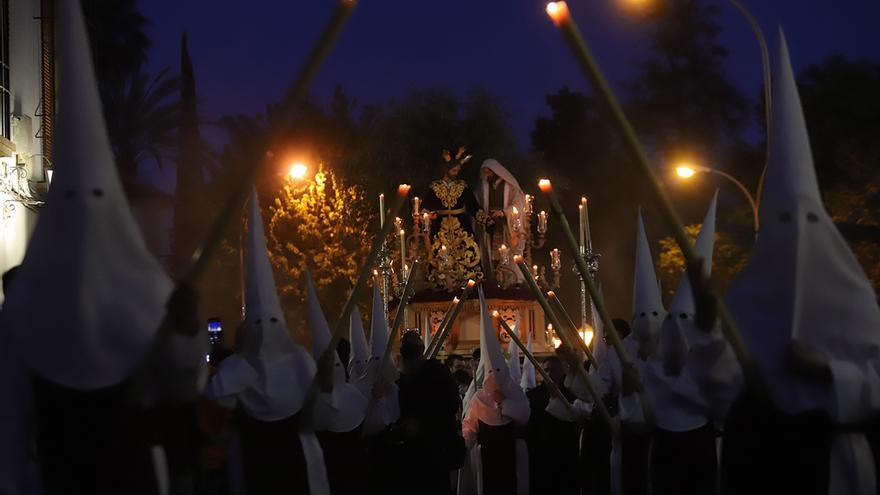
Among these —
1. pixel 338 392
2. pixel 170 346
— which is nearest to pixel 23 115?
pixel 338 392

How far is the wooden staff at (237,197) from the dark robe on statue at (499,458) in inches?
290

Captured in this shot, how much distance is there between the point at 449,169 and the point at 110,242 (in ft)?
69.8

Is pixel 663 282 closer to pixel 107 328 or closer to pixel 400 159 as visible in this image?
pixel 400 159

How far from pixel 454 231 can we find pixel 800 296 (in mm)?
19969

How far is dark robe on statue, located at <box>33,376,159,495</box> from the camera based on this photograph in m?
4.86

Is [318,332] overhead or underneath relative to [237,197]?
underneath

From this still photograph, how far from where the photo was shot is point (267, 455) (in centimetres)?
735

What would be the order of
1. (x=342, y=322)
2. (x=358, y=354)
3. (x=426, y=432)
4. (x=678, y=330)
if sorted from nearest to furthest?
(x=342, y=322)
(x=678, y=330)
(x=426, y=432)
(x=358, y=354)

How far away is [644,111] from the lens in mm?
46250

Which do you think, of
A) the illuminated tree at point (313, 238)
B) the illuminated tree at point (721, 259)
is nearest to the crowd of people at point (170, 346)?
the illuminated tree at point (313, 238)

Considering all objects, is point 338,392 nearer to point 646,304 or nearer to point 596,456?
point 646,304

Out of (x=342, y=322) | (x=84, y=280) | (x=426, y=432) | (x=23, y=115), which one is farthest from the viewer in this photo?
(x=23, y=115)

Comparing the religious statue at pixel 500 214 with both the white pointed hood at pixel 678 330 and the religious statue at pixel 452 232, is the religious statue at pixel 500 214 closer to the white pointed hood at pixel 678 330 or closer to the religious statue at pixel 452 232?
the religious statue at pixel 452 232

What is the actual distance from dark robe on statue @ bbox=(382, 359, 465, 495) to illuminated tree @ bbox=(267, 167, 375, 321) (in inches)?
815
